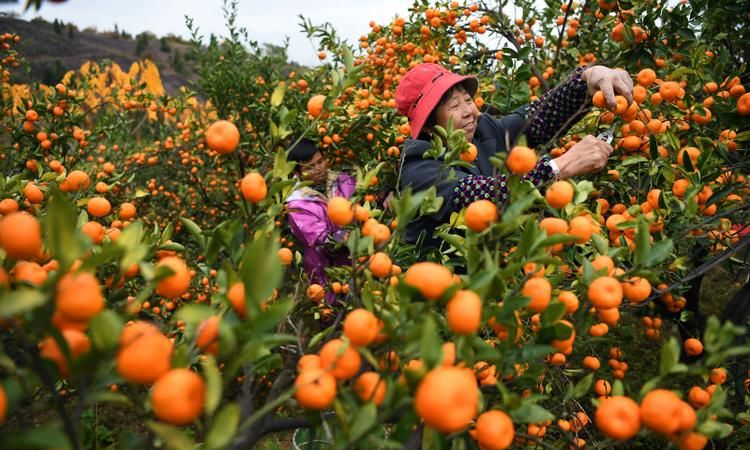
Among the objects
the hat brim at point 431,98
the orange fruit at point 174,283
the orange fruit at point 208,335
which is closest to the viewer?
the orange fruit at point 208,335

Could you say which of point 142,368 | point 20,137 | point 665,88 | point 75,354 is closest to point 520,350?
point 142,368

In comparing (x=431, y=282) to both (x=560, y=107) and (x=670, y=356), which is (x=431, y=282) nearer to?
(x=670, y=356)

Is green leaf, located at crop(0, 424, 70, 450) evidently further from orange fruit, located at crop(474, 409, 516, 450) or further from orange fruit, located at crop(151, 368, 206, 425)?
orange fruit, located at crop(474, 409, 516, 450)

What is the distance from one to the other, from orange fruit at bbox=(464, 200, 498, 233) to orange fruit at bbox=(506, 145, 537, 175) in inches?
4.1

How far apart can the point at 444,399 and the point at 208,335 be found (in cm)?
42

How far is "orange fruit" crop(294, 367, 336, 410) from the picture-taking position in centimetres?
72

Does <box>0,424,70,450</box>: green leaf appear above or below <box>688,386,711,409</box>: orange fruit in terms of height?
above

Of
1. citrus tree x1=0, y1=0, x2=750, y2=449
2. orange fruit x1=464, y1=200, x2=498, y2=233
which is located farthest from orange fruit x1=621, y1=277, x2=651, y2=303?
orange fruit x1=464, y1=200, x2=498, y2=233

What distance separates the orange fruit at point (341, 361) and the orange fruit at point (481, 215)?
15.4 inches

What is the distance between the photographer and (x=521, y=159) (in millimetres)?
966

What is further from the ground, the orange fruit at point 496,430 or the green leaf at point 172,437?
the green leaf at point 172,437


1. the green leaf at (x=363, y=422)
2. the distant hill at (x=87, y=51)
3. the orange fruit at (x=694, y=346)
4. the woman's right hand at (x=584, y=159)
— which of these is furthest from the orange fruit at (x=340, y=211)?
the distant hill at (x=87, y=51)

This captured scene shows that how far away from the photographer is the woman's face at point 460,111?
2.30m

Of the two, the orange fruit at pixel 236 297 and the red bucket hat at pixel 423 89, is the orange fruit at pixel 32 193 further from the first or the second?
the red bucket hat at pixel 423 89
